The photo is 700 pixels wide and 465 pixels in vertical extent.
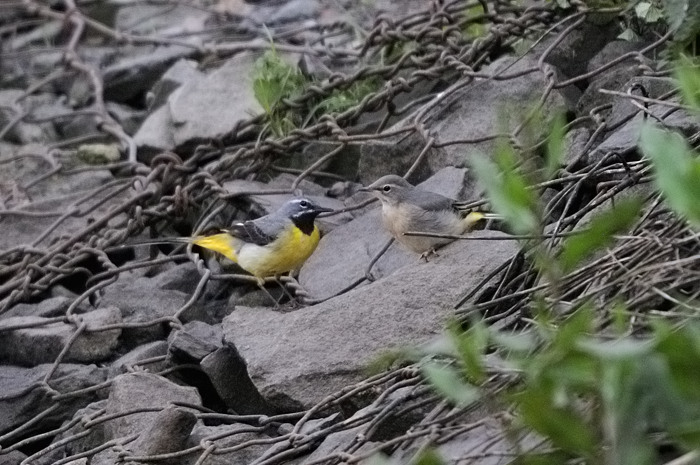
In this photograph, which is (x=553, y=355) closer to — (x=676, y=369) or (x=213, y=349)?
(x=676, y=369)

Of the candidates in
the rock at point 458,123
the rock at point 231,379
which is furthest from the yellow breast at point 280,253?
the rock at point 231,379

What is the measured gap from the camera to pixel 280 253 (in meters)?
5.09

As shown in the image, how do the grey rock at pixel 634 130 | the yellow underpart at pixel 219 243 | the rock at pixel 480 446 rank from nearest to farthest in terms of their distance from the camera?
the rock at pixel 480 446, the grey rock at pixel 634 130, the yellow underpart at pixel 219 243

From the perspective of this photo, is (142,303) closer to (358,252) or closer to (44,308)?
(44,308)

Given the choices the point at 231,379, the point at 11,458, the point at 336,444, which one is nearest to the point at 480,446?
the point at 336,444

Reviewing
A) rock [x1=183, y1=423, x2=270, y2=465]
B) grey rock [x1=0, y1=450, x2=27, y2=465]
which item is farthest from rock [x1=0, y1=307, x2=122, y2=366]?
rock [x1=183, y1=423, x2=270, y2=465]

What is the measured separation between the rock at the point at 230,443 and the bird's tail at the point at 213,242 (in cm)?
166

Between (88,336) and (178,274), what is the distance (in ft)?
2.20

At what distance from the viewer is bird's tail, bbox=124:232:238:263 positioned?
17.1ft

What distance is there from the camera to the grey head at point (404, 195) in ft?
14.8

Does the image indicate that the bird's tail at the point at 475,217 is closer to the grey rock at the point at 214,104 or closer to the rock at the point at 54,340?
the rock at the point at 54,340

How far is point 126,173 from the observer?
6.31m

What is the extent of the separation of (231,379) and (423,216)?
3.41 feet

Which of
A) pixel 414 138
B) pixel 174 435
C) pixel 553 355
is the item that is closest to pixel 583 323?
pixel 553 355
